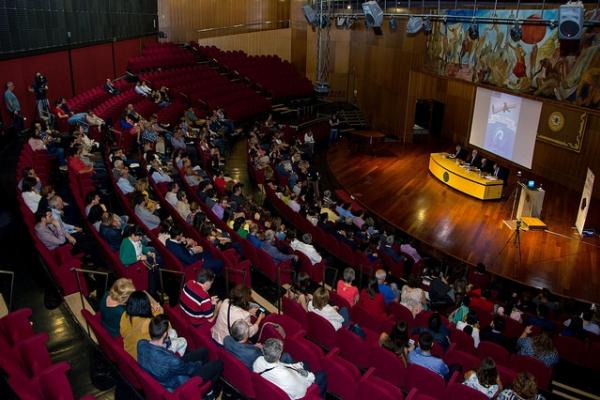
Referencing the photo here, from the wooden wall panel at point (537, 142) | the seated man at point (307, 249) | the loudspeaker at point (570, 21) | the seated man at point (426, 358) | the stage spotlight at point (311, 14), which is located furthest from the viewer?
the stage spotlight at point (311, 14)

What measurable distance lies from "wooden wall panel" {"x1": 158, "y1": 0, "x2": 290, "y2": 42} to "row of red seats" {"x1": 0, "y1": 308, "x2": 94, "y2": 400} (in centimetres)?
1481

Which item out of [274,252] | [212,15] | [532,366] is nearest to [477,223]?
[274,252]

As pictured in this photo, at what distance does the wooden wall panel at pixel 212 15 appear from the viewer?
53.9ft

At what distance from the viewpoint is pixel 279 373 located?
3.03 meters

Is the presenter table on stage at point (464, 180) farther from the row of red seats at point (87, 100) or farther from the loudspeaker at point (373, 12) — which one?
the row of red seats at point (87, 100)

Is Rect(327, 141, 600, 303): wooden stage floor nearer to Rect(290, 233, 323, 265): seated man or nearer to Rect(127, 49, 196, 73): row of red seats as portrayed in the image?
Rect(290, 233, 323, 265): seated man

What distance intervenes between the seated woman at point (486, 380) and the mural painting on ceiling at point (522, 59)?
7.36 metres

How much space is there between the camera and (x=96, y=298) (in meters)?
4.50

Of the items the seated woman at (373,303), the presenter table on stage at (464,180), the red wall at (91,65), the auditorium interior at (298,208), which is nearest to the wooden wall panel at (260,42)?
the auditorium interior at (298,208)

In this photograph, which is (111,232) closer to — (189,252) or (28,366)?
(189,252)

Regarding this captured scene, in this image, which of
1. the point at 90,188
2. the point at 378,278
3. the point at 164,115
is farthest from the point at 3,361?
the point at 164,115

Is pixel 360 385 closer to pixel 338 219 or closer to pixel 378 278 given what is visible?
pixel 378 278

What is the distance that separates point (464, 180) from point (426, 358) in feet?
23.1

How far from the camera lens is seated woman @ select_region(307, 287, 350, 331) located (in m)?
4.11
